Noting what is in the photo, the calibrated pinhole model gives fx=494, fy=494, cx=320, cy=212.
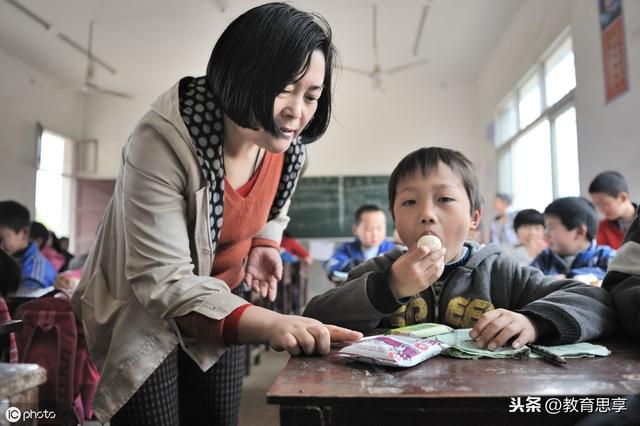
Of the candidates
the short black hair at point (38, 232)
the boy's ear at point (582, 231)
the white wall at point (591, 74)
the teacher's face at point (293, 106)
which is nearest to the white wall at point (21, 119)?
the short black hair at point (38, 232)

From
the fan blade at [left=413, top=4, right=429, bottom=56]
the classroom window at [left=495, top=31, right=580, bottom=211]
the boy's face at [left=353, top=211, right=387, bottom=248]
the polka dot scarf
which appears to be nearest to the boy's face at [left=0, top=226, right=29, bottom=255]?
the boy's face at [left=353, top=211, right=387, bottom=248]

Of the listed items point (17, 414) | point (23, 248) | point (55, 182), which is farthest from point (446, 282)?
point (55, 182)

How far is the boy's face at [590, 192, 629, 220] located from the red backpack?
9.48ft

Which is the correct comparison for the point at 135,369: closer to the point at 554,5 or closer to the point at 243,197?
the point at 243,197

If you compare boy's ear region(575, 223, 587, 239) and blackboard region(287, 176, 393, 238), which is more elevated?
blackboard region(287, 176, 393, 238)

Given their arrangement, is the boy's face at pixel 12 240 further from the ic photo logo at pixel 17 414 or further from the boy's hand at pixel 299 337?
the boy's hand at pixel 299 337

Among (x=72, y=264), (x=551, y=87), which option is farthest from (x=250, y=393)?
(x=551, y=87)

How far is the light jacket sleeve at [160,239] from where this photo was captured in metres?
0.78

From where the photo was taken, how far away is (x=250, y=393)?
3084mm

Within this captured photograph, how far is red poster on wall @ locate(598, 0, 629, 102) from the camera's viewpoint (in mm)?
3320

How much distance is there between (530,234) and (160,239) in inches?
123

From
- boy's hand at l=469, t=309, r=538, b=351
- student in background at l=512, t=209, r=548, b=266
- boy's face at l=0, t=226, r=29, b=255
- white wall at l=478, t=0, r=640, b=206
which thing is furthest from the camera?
student in background at l=512, t=209, r=548, b=266

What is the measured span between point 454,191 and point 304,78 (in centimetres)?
44

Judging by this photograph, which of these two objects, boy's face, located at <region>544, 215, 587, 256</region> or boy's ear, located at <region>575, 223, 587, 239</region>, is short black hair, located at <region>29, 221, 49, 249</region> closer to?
boy's face, located at <region>544, 215, 587, 256</region>
